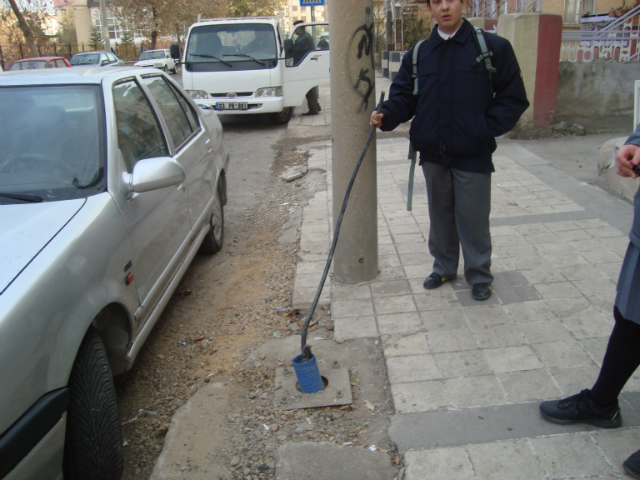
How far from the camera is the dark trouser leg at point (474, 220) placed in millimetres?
→ 3525

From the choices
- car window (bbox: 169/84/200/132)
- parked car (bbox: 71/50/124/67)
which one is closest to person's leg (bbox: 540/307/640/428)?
car window (bbox: 169/84/200/132)

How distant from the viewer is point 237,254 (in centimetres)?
527

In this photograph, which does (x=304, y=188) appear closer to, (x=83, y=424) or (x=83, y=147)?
(x=83, y=147)

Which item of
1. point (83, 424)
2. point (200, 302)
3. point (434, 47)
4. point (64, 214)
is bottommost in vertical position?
point (200, 302)

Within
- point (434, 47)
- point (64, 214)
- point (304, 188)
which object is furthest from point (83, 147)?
point (304, 188)

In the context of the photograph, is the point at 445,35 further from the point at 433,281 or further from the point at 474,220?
the point at 433,281

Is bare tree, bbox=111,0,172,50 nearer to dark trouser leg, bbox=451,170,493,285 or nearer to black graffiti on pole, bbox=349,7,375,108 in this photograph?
black graffiti on pole, bbox=349,7,375,108

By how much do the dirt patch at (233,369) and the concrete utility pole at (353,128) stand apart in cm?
53

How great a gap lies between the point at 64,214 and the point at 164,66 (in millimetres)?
33174

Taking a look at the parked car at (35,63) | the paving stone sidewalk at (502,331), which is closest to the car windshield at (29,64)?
the parked car at (35,63)

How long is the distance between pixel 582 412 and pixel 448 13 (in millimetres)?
2203

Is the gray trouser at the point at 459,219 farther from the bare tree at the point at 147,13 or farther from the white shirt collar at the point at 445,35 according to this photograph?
the bare tree at the point at 147,13

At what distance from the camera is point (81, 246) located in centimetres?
242

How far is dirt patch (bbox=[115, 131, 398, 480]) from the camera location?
108 inches
